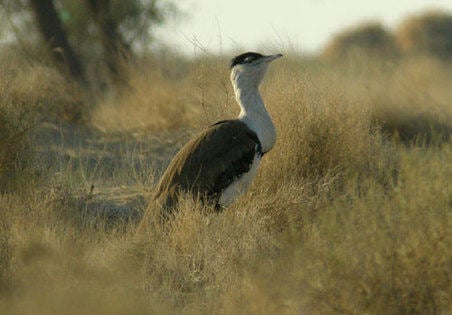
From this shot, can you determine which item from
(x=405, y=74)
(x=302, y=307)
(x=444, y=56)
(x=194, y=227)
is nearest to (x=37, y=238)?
(x=194, y=227)

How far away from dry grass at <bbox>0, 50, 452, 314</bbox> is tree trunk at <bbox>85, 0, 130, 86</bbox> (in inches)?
183

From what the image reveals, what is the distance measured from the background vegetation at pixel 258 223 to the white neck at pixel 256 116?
437mm

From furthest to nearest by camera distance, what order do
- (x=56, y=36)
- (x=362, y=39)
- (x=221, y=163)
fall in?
(x=362, y=39)
(x=56, y=36)
(x=221, y=163)

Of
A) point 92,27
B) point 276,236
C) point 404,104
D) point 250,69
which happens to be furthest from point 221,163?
point 92,27

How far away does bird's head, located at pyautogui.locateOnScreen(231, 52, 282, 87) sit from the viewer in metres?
6.23

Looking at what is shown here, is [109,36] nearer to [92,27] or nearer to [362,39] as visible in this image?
[92,27]

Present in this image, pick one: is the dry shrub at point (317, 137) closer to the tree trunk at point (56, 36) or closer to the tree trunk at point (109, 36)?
the tree trunk at point (109, 36)

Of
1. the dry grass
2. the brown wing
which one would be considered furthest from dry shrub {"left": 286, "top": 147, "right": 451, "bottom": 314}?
the brown wing

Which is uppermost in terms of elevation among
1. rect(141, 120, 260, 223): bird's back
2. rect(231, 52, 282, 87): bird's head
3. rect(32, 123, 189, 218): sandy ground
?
rect(231, 52, 282, 87): bird's head

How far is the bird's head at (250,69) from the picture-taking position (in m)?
6.23

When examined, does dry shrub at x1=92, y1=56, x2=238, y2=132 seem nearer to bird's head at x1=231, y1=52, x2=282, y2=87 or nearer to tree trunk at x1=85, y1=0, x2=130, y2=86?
tree trunk at x1=85, y1=0, x2=130, y2=86

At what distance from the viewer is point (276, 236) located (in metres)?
5.80

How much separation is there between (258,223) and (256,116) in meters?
0.80

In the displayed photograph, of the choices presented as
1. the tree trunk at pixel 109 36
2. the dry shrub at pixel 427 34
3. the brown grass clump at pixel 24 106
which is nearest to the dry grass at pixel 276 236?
the brown grass clump at pixel 24 106
